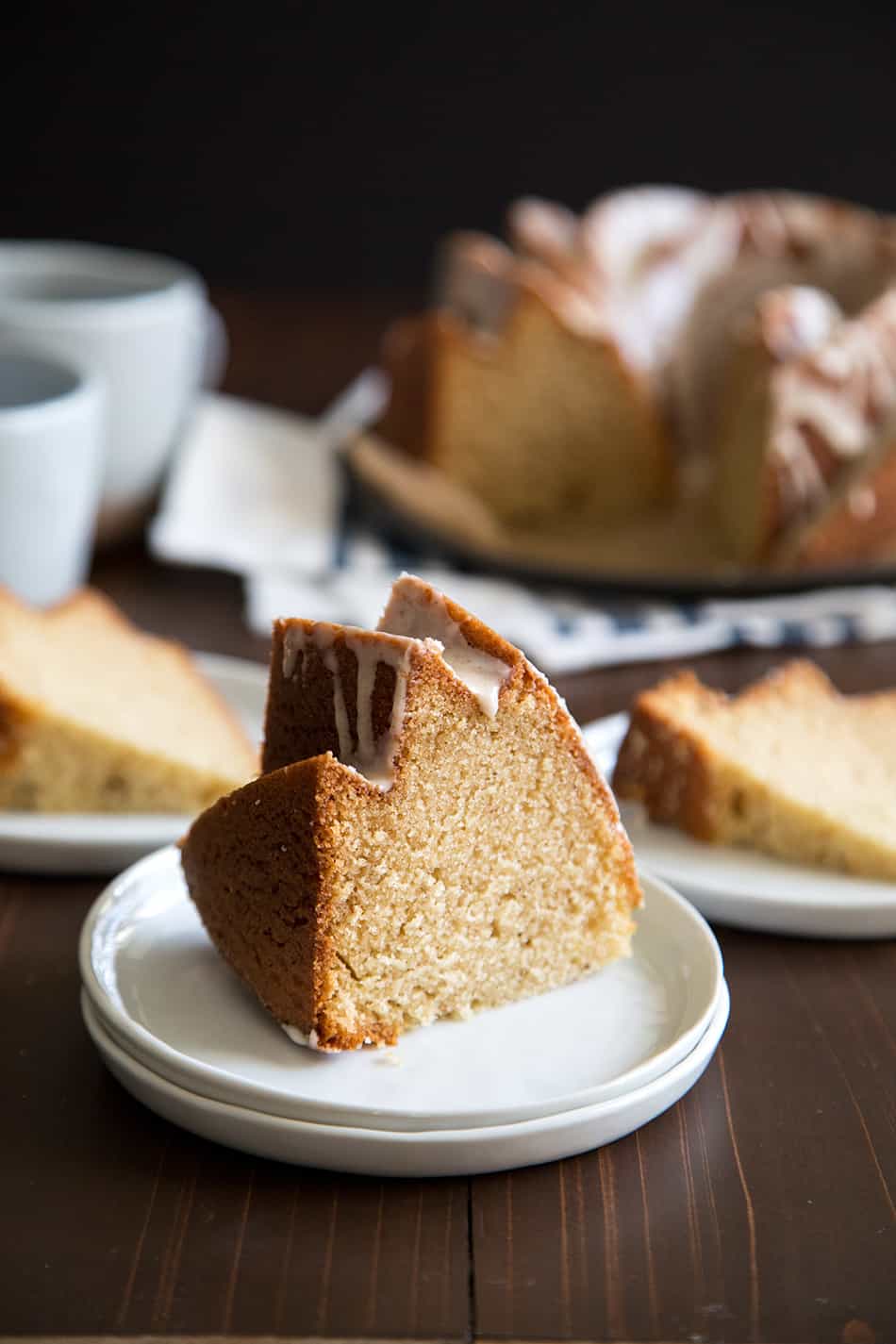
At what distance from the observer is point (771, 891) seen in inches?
52.7

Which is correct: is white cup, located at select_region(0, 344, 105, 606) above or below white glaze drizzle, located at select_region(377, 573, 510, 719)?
below

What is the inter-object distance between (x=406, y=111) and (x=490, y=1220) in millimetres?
3929

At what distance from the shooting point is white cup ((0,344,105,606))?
1873 mm

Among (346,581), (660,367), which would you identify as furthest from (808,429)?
(346,581)

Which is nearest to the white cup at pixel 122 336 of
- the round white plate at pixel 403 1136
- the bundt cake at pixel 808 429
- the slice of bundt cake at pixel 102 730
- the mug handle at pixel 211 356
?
the mug handle at pixel 211 356

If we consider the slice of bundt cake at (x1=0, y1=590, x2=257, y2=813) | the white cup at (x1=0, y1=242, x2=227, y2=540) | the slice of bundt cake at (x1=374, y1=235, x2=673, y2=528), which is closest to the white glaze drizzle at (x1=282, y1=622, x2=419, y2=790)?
the slice of bundt cake at (x1=0, y1=590, x2=257, y2=813)

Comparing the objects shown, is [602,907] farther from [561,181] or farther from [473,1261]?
[561,181]

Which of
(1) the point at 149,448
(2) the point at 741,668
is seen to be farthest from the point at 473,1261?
(1) the point at 149,448

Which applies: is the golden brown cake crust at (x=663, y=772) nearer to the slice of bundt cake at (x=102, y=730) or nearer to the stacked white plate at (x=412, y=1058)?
the stacked white plate at (x=412, y=1058)

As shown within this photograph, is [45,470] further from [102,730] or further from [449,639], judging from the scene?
[449,639]

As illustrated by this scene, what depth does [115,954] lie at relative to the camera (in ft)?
3.80

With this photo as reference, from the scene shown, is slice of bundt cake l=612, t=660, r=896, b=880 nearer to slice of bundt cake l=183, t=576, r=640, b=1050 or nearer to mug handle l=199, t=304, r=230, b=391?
slice of bundt cake l=183, t=576, r=640, b=1050

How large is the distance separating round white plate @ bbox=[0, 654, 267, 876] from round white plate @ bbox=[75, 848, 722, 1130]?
0.47ft

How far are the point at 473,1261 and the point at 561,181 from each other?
13.0 ft
